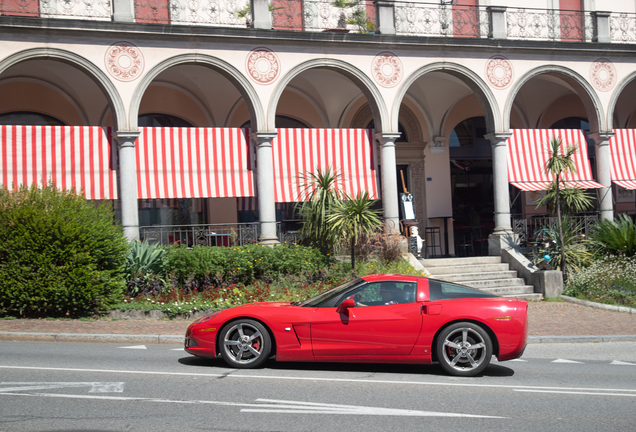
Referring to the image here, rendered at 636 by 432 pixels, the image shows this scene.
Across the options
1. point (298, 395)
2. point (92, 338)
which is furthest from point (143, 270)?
point (298, 395)

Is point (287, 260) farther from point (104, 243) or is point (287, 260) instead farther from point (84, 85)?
point (84, 85)

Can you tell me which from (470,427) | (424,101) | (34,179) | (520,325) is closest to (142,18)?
(34,179)

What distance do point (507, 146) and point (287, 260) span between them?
27.9 ft

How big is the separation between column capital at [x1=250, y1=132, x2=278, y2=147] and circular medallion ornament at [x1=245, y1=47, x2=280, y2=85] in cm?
137

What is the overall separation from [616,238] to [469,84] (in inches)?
235

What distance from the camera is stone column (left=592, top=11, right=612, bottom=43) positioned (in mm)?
18641

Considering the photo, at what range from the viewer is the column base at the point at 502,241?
17.3 meters

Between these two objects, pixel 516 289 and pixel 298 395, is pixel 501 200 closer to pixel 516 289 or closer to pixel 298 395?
pixel 516 289

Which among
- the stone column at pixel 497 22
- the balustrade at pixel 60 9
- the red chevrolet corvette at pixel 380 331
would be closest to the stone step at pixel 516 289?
the stone column at pixel 497 22

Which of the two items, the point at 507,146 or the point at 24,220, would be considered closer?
the point at 24,220

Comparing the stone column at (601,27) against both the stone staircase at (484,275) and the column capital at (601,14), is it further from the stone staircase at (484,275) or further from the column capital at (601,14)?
the stone staircase at (484,275)

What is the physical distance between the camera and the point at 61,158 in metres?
15.5

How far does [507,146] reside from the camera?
18.7m

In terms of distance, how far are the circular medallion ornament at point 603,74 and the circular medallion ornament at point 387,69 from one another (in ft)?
20.7
